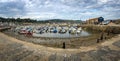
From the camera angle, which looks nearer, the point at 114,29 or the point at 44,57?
the point at 44,57

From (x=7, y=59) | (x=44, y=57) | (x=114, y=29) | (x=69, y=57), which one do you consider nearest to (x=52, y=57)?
(x=44, y=57)

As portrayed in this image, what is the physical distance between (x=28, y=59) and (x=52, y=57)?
2545 millimetres

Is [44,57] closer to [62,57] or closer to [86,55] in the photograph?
[62,57]

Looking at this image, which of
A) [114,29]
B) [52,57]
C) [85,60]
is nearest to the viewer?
[85,60]

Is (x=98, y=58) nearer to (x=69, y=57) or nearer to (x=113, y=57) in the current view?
(x=113, y=57)

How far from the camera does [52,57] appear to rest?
613 inches

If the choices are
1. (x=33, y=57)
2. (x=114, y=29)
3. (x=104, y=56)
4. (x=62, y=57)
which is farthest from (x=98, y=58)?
(x=114, y=29)

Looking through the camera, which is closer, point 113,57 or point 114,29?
point 113,57

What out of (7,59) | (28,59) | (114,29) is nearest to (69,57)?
(28,59)

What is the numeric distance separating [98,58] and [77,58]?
2291 millimetres

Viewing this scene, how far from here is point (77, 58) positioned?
600 inches

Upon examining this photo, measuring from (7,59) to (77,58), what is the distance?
7419 millimetres

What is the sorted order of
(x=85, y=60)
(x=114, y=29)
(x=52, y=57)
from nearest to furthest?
(x=85, y=60)
(x=52, y=57)
(x=114, y=29)

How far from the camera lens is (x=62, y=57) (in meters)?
15.5
